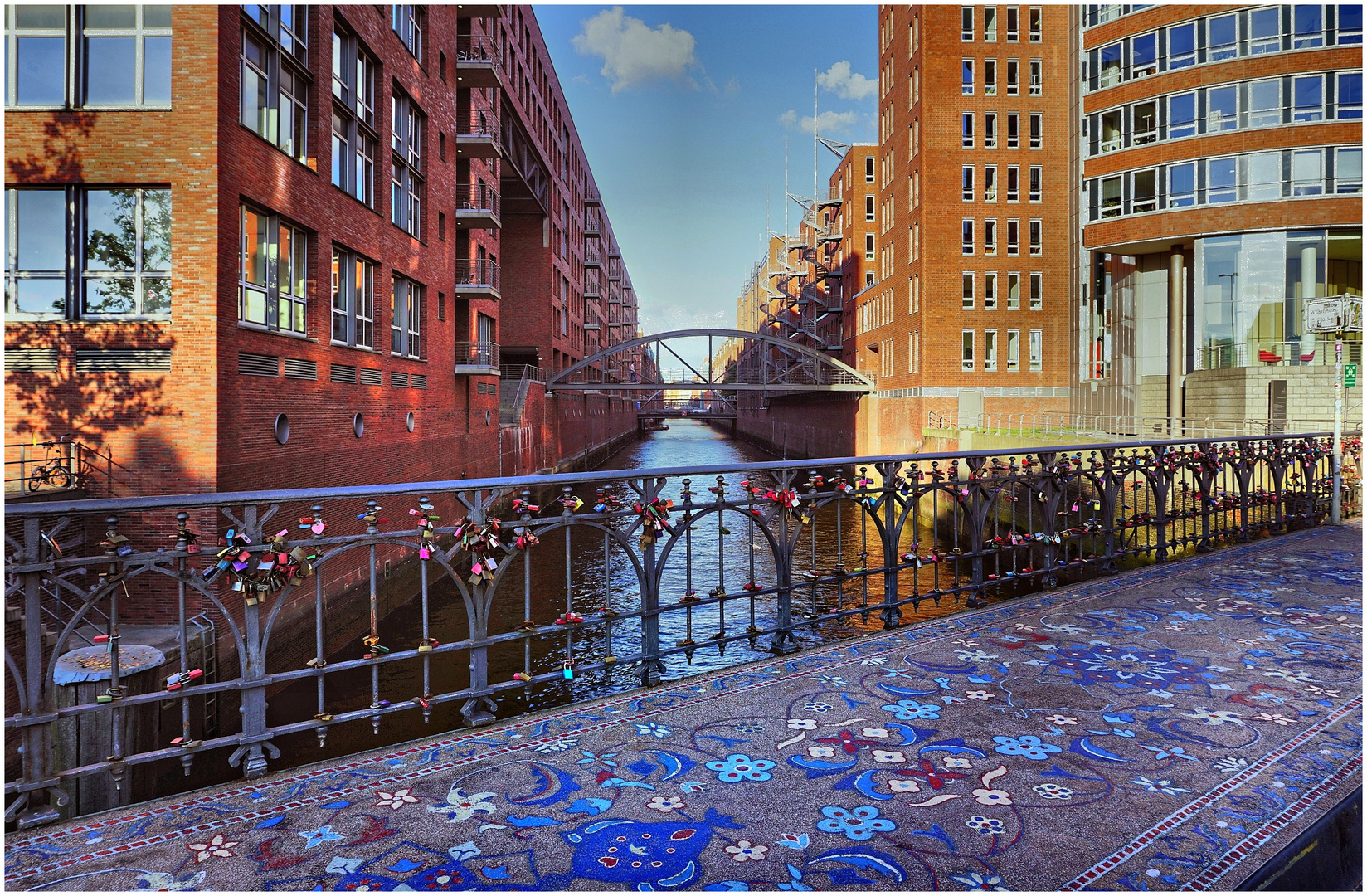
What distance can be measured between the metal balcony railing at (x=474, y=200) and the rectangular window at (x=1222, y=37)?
25.8 meters

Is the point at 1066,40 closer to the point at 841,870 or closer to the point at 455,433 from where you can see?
the point at 455,433

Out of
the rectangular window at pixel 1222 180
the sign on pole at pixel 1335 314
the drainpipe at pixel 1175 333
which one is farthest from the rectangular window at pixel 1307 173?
the sign on pole at pixel 1335 314

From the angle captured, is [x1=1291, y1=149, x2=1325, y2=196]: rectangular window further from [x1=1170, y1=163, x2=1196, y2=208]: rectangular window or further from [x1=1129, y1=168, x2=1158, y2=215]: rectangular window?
[x1=1129, y1=168, x2=1158, y2=215]: rectangular window

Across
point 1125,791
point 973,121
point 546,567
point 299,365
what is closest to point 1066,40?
point 973,121

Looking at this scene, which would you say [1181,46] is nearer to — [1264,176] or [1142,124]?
[1142,124]

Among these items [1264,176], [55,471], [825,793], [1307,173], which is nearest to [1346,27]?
[1307,173]

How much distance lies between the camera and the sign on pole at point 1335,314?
18.0 meters

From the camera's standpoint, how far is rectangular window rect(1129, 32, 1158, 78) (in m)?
28.6

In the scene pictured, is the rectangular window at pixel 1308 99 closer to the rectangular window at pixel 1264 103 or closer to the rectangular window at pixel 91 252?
the rectangular window at pixel 1264 103

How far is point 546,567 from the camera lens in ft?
60.3

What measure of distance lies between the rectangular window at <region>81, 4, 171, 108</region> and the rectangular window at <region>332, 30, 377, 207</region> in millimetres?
4386

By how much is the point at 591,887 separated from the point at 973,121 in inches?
1647

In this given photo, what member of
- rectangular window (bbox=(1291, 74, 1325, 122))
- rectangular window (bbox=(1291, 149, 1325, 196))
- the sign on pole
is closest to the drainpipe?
rectangular window (bbox=(1291, 149, 1325, 196))

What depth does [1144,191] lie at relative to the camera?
2898 centimetres
